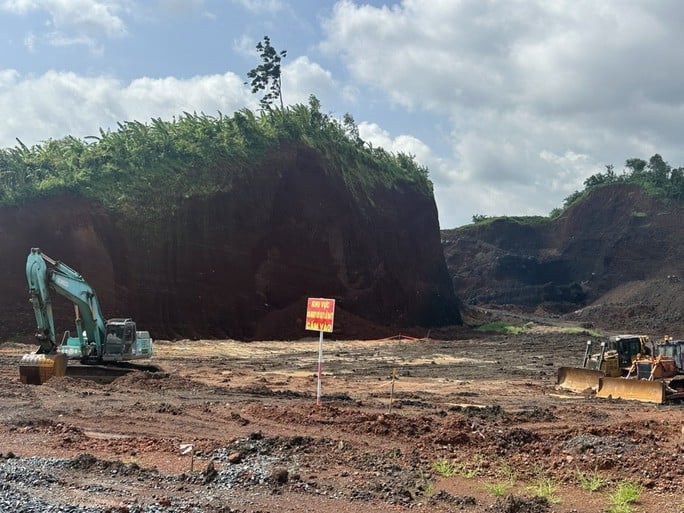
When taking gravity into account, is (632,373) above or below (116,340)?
below

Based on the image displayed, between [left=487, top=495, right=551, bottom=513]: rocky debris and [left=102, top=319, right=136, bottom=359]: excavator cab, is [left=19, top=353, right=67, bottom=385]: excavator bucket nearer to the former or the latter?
[left=102, top=319, right=136, bottom=359]: excavator cab

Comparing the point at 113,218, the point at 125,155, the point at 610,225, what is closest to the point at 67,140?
the point at 125,155

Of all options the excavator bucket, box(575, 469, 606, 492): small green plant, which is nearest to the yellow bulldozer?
box(575, 469, 606, 492): small green plant

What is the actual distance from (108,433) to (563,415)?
9.26m

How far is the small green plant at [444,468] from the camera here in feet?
29.6

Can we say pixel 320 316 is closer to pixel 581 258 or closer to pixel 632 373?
pixel 632 373

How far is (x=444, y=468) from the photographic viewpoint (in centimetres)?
915

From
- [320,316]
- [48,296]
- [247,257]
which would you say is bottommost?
[320,316]

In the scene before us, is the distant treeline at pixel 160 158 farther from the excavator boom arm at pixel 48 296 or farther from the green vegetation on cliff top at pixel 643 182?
the green vegetation on cliff top at pixel 643 182

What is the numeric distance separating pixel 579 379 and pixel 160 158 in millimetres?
26538

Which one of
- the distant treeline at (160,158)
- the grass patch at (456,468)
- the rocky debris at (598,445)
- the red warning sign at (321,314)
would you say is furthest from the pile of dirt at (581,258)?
the grass patch at (456,468)

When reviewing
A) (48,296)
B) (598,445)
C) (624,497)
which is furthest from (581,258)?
(624,497)

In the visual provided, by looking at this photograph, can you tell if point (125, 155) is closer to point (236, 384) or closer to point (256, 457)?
point (236, 384)

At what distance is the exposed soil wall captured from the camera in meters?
32.9
